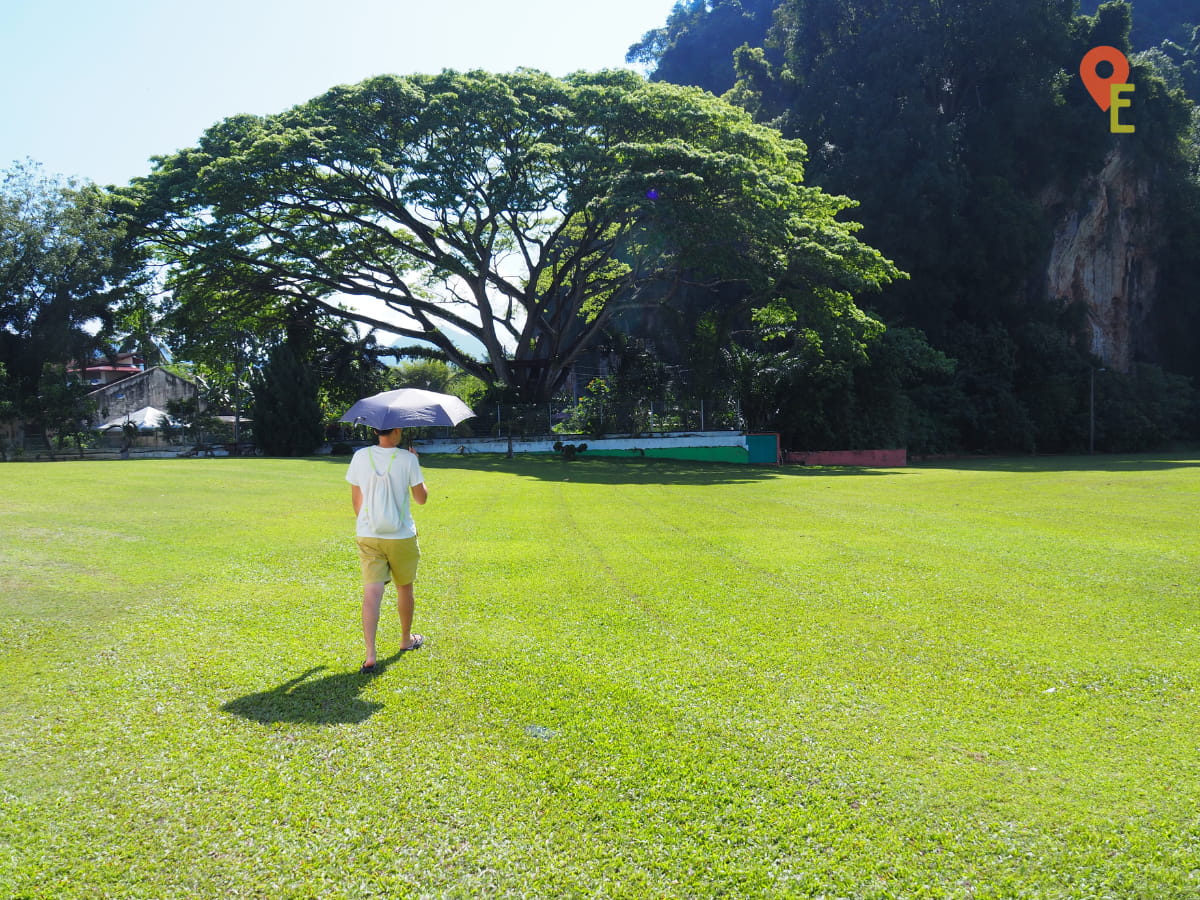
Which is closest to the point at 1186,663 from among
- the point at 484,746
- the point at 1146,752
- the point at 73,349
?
the point at 1146,752

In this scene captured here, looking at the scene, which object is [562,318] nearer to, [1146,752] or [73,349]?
[73,349]

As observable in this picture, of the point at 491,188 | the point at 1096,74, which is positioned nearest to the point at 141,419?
the point at 491,188

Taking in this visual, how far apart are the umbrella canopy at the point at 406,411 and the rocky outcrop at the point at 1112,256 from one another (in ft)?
170

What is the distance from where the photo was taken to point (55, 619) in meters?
5.82

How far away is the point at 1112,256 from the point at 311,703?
5961 centimetres

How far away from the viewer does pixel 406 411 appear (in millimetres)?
5305

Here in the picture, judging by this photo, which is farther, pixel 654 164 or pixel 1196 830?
pixel 654 164

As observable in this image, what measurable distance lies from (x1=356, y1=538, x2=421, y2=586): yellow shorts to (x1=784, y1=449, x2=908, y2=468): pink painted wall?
87.4 feet

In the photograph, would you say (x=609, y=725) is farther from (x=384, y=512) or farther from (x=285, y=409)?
(x=285, y=409)

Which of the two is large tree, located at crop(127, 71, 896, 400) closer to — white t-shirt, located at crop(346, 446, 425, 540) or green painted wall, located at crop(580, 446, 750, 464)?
green painted wall, located at crop(580, 446, 750, 464)

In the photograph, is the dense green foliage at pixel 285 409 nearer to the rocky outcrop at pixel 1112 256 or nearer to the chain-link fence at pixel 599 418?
the chain-link fence at pixel 599 418

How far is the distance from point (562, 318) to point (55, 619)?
31146 mm

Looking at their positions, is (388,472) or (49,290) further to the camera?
(49,290)

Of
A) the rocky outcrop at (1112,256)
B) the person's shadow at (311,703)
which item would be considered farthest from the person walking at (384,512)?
the rocky outcrop at (1112,256)
